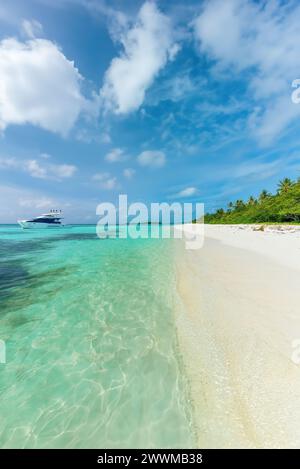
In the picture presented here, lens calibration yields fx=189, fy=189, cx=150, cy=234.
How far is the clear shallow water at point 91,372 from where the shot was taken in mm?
2807

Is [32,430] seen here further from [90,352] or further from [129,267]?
[129,267]

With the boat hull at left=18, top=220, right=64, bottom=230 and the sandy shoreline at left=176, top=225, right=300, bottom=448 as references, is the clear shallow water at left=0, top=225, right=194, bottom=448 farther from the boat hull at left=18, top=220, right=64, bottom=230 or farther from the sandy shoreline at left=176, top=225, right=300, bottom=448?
the boat hull at left=18, top=220, right=64, bottom=230

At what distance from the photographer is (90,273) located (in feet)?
37.2

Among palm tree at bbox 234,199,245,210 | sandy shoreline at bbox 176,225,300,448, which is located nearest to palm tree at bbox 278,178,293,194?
palm tree at bbox 234,199,245,210

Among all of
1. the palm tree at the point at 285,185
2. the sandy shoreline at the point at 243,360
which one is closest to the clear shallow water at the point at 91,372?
the sandy shoreline at the point at 243,360

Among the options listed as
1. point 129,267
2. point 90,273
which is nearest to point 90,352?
point 90,273

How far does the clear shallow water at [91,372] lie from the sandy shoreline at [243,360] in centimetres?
38

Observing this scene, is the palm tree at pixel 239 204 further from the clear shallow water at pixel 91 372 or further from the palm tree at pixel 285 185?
the clear shallow water at pixel 91 372

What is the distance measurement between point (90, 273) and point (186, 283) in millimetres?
5805

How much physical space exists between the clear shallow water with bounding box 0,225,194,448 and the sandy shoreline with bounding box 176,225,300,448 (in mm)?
383

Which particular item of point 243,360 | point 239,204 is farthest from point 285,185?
point 243,360

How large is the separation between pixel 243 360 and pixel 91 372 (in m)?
3.14

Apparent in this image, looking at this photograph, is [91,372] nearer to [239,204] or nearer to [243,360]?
[243,360]

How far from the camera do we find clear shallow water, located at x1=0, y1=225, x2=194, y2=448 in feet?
9.21
